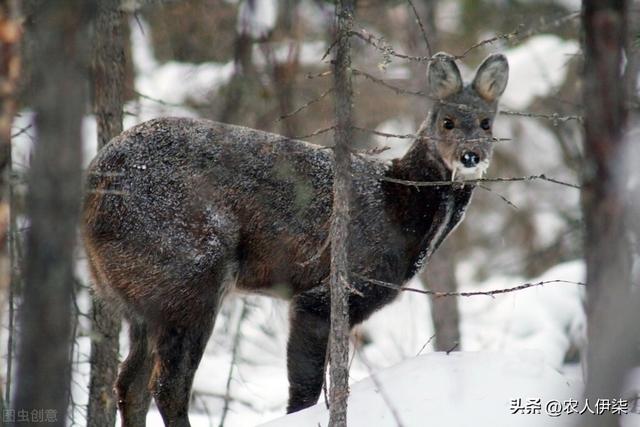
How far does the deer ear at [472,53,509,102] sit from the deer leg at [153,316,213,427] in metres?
3.56

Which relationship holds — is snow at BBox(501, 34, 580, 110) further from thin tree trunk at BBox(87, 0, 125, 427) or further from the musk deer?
thin tree trunk at BBox(87, 0, 125, 427)

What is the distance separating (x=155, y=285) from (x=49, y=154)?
3.10 metres

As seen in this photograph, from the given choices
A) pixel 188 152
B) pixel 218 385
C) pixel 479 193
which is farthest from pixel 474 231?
pixel 188 152

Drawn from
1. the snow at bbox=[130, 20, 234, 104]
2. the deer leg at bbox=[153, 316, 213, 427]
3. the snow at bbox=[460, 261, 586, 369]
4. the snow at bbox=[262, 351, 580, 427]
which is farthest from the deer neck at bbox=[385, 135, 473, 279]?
the snow at bbox=[130, 20, 234, 104]

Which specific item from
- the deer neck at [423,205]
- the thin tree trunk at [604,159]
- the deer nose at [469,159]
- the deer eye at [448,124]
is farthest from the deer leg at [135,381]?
the thin tree trunk at [604,159]

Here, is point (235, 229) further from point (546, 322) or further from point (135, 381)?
point (546, 322)

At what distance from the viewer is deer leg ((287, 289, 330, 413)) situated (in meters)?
7.67

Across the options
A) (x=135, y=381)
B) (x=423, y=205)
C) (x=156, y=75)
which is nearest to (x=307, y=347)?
(x=135, y=381)

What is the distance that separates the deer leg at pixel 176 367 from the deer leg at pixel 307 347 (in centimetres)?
90

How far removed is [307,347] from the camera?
7699mm

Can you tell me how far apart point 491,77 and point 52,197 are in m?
5.62

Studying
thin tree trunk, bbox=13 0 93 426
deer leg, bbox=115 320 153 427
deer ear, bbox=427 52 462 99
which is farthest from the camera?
deer ear, bbox=427 52 462 99

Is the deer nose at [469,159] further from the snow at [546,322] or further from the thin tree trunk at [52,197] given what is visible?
the snow at [546,322]

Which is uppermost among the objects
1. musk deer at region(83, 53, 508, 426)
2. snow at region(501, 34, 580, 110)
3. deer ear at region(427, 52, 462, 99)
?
snow at region(501, 34, 580, 110)
